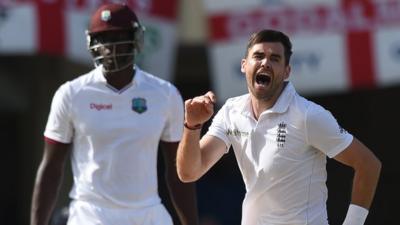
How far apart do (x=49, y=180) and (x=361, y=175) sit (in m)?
1.79

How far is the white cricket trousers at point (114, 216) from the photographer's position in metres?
5.41

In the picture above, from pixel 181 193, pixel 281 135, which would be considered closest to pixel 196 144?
pixel 281 135

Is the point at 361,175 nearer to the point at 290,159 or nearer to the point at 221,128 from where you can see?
the point at 290,159

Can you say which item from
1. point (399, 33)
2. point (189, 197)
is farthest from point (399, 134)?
point (189, 197)

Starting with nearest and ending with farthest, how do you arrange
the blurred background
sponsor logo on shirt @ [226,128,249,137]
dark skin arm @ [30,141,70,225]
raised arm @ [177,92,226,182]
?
1. raised arm @ [177,92,226,182]
2. sponsor logo on shirt @ [226,128,249,137]
3. dark skin arm @ [30,141,70,225]
4. the blurred background

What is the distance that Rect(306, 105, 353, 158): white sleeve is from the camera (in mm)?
4512

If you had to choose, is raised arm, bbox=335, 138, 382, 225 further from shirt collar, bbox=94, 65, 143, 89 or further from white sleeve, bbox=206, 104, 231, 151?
shirt collar, bbox=94, 65, 143, 89

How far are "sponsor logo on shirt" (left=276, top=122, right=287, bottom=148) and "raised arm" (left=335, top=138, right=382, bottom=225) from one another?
241mm

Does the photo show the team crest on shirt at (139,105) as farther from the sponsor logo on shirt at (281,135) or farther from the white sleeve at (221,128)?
the sponsor logo on shirt at (281,135)

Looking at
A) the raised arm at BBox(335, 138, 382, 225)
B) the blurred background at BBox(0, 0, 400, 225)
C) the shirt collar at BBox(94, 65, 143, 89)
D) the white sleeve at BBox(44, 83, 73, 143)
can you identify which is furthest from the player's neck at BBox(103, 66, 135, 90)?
the blurred background at BBox(0, 0, 400, 225)

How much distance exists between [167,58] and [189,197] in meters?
4.28

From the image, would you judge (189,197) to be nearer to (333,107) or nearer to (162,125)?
(162,125)

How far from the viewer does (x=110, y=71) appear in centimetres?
558

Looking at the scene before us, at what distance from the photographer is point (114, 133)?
17.9 ft
